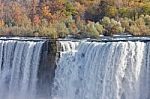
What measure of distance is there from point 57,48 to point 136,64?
5750 mm

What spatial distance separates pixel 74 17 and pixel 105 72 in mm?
25865

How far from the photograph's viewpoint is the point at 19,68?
103 ft

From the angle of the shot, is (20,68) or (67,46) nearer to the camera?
(67,46)

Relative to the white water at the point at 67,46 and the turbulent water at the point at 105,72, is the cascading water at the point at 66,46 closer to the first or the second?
the white water at the point at 67,46

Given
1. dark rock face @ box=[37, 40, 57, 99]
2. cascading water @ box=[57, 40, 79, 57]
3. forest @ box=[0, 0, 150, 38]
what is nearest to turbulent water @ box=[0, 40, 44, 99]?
dark rock face @ box=[37, 40, 57, 99]

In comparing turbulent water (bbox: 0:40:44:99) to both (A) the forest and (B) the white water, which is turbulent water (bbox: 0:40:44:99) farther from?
(A) the forest

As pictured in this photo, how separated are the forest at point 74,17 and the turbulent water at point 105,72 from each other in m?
7.95

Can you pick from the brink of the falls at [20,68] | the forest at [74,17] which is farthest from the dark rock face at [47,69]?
the forest at [74,17]

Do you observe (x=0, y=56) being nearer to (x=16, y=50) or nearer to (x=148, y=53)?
(x=16, y=50)

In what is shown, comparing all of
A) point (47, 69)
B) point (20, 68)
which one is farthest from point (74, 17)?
point (47, 69)

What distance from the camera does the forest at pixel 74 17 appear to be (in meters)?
39.3

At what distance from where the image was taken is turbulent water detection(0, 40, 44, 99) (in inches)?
1216

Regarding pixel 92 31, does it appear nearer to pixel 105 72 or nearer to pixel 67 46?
pixel 67 46

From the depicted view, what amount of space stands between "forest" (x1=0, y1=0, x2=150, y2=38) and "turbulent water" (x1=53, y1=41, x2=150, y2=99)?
795 cm
